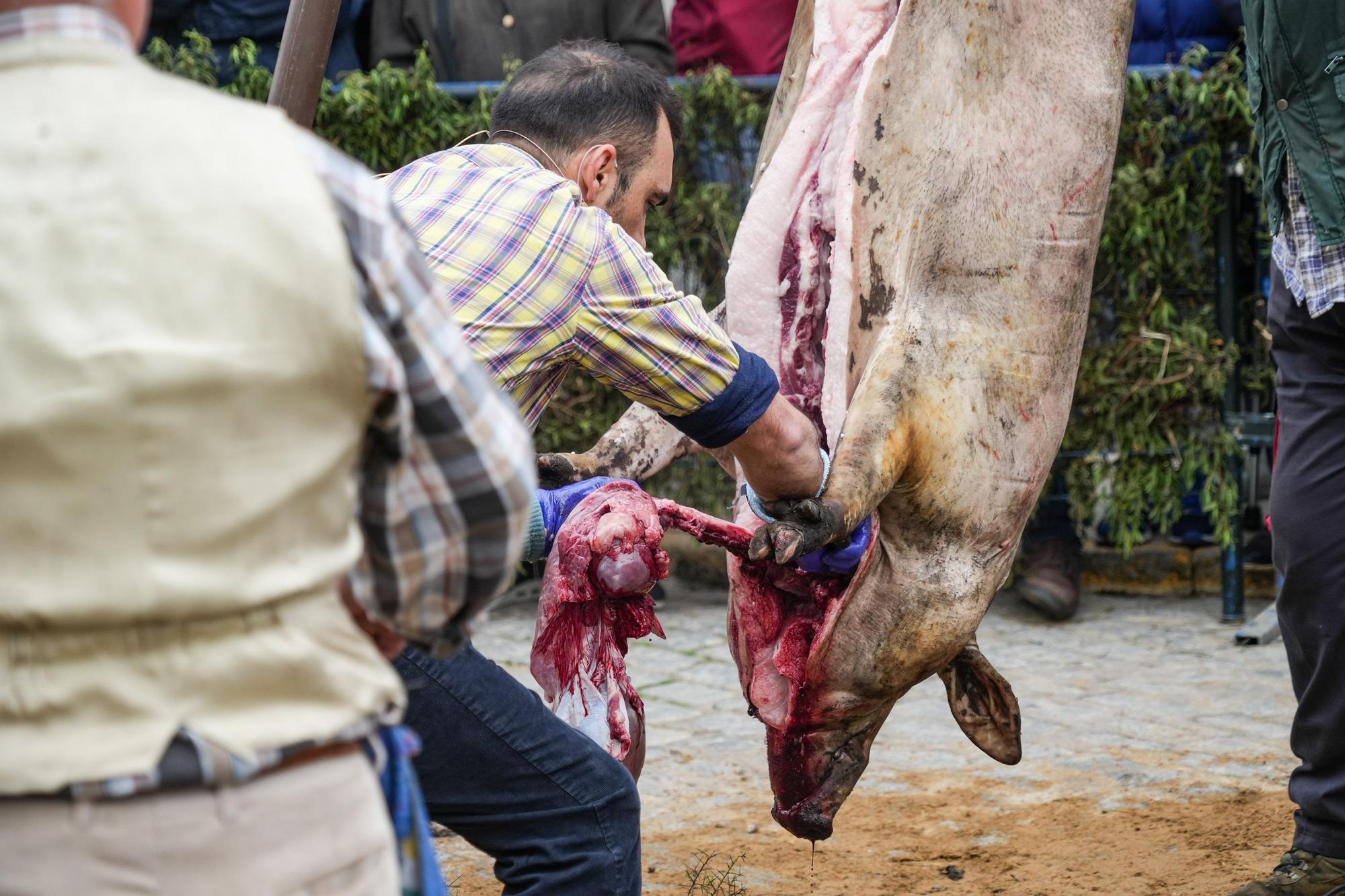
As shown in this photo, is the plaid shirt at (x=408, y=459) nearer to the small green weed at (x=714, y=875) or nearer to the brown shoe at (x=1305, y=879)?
the small green weed at (x=714, y=875)

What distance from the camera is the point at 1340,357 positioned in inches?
135

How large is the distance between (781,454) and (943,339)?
60 centimetres

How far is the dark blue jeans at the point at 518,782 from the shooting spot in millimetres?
2439

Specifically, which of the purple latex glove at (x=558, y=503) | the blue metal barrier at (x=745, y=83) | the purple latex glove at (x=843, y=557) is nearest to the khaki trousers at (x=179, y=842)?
the purple latex glove at (x=558, y=503)

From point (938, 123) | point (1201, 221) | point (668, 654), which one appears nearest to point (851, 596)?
point (938, 123)

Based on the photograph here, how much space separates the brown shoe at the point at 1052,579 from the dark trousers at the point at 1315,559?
2.82 meters

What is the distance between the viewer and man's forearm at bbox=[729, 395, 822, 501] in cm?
268

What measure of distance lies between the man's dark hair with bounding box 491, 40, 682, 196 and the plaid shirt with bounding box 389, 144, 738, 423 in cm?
33

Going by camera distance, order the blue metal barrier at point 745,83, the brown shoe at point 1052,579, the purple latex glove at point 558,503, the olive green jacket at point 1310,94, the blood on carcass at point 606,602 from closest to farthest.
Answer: the blood on carcass at point 606,602, the purple latex glove at point 558,503, the olive green jacket at point 1310,94, the blue metal barrier at point 745,83, the brown shoe at point 1052,579

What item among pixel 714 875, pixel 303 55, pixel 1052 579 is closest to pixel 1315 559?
pixel 714 875

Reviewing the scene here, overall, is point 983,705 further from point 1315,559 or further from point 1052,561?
point 1052,561

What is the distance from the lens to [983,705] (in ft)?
11.2

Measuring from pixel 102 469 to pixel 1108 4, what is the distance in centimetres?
263

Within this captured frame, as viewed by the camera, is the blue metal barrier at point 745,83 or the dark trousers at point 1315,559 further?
the blue metal barrier at point 745,83
